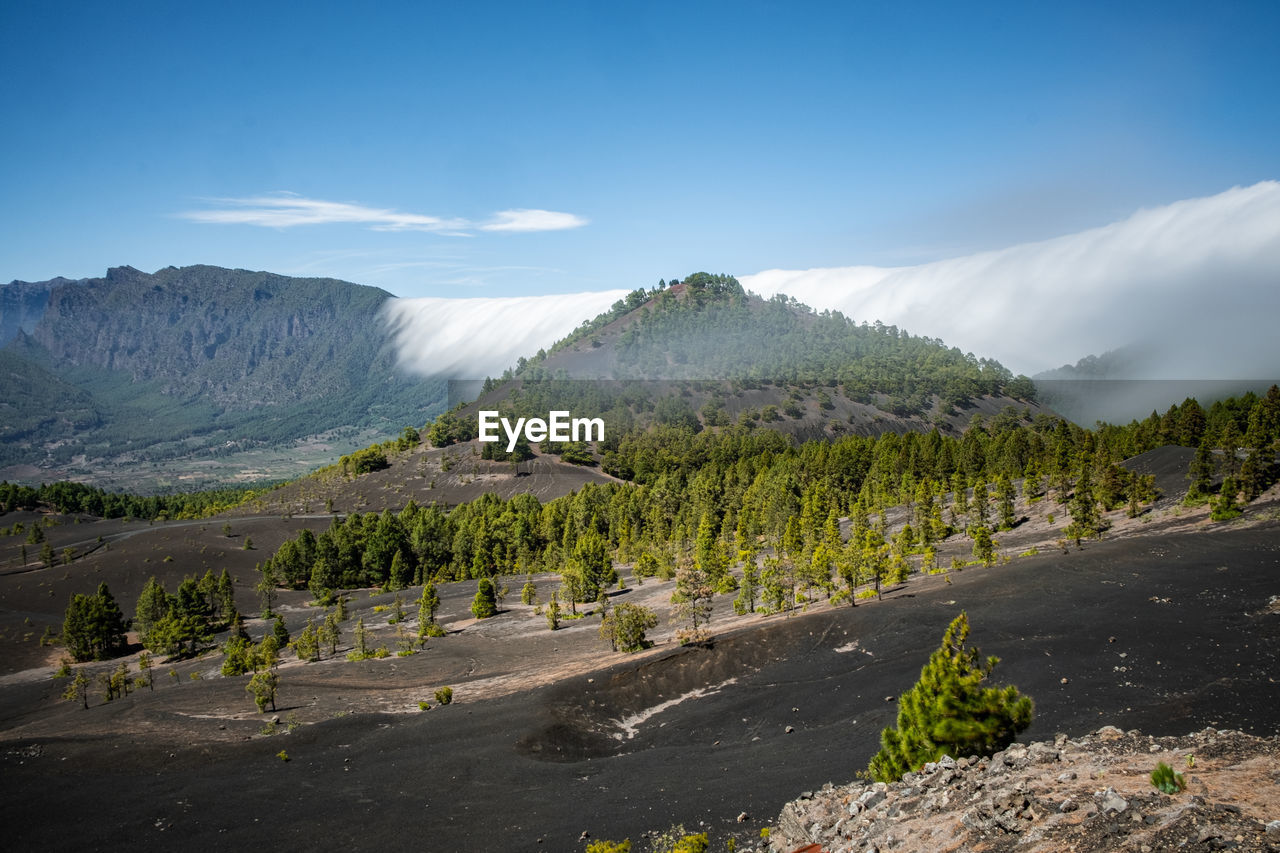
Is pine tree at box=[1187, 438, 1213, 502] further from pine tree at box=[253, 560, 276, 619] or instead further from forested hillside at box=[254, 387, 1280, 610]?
pine tree at box=[253, 560, 276, 619]

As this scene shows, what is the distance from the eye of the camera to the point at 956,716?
18.6 m

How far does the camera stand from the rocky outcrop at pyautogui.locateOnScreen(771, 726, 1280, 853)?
1099cm

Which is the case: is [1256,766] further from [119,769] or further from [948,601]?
[119,769]

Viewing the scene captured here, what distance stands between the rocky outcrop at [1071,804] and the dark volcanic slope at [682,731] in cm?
616

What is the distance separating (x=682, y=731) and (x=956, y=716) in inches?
719

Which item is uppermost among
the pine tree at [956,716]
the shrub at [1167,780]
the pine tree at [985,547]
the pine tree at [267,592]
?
the shrub at [1167,780]

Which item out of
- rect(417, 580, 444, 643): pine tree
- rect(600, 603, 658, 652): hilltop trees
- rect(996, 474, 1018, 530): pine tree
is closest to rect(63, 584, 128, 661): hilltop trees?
rect(417, 580, 444, 643): pine tree

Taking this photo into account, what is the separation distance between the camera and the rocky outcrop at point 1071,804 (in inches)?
433

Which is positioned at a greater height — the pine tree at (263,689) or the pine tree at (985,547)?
the pine tree at (985,547)

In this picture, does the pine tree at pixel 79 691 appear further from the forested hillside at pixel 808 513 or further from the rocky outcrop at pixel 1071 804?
the rocky outcrop at pixel 1071 804

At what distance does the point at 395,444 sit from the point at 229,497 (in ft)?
167

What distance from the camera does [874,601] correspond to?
163 feet

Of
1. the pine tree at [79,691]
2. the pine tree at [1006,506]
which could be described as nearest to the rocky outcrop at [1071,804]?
the pine tree at [79,691]

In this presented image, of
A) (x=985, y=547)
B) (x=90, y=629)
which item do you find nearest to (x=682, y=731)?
(x=985, y=547)
